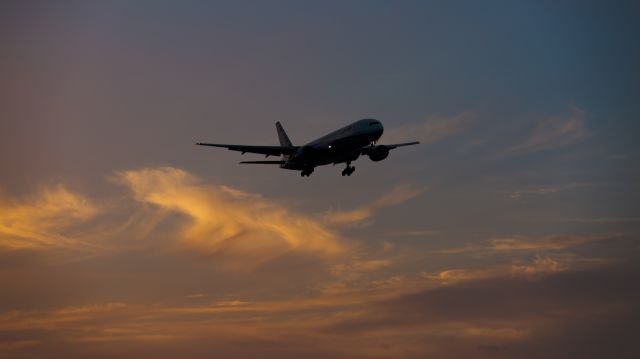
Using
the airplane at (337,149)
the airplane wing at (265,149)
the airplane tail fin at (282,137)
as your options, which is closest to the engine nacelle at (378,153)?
the airplane at (337,149)

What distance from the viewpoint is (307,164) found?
10575 centimetres

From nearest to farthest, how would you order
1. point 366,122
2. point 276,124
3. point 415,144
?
point 366,122
point 415,144
point 276,124

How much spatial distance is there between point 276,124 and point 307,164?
137ft

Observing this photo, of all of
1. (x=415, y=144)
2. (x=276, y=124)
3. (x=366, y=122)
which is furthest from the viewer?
(x=276, y=124)

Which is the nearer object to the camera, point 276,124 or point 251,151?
point 251,151

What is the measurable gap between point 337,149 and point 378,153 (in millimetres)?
6007

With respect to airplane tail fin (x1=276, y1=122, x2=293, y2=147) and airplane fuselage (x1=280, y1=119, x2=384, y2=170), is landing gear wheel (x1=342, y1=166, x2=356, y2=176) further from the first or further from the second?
airplane tail fin (x1=276, y1=122, x2=293, y2=147)

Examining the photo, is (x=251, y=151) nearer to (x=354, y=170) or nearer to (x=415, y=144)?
(x=354, y=170)

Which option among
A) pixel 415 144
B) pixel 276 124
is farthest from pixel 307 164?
pixel 276 124

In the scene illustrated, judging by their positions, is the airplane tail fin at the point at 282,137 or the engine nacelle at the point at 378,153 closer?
the engine nacelle at the point at 378,153

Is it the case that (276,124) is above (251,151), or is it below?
above

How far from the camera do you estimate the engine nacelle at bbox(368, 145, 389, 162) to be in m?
106

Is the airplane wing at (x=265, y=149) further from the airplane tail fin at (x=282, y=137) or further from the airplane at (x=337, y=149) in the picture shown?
the airplane tail fin at (x=282, y=137)

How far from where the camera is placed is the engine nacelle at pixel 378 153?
106 meters
